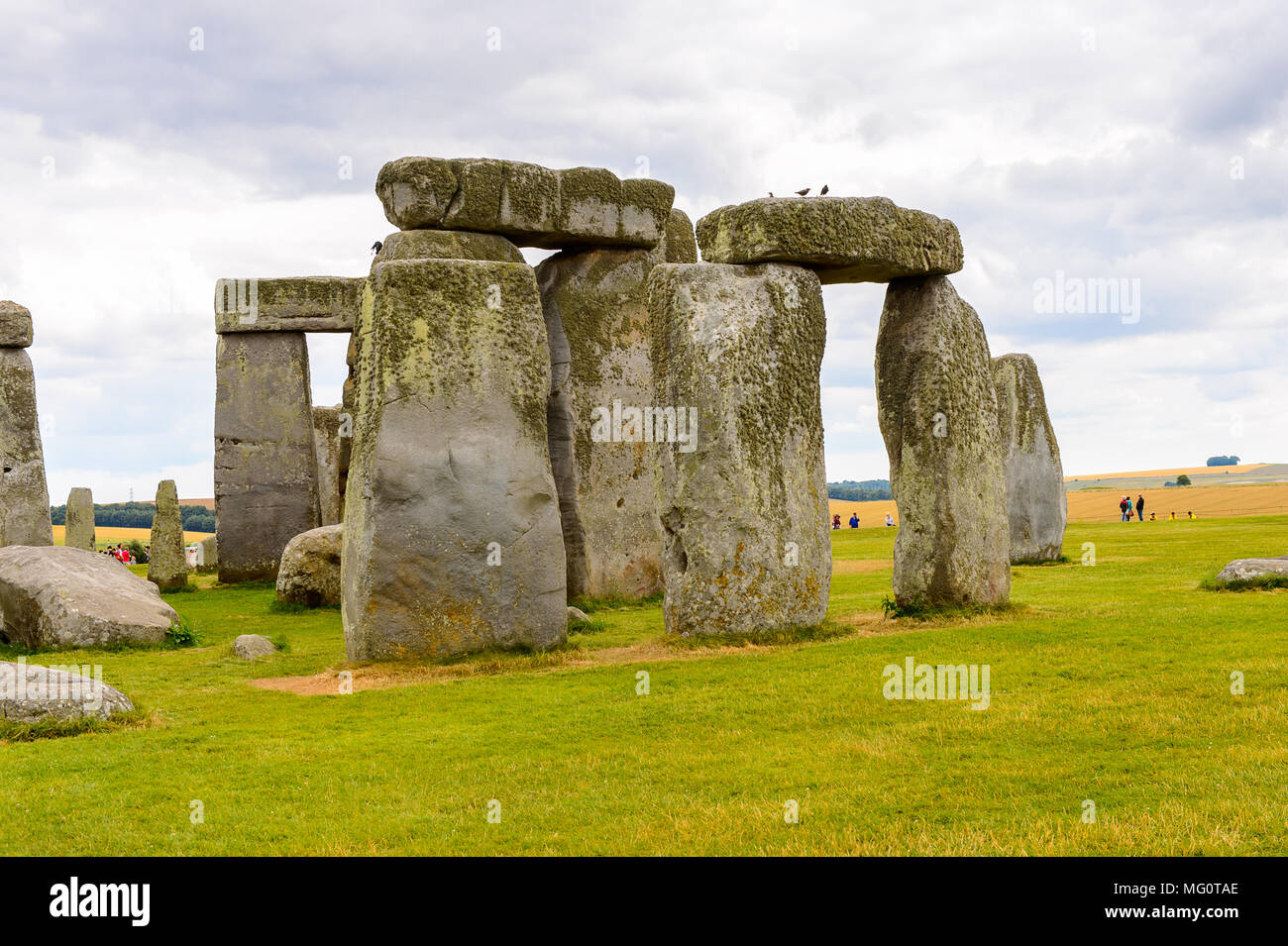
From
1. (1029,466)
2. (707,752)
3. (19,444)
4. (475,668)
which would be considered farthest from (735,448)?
(19,444)

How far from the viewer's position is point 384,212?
15.6 metres

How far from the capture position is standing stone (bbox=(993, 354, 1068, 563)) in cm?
2030

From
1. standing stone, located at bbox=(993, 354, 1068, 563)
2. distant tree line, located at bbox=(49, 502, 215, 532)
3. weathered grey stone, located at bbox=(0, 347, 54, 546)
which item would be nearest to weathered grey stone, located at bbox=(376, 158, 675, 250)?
standing stone, located at bbox=(993, 354, 1068, 563)

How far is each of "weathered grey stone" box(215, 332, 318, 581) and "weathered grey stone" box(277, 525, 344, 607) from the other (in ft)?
16.2

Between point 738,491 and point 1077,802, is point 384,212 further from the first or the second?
point 1077,802

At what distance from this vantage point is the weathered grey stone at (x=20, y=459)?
68.1 ft

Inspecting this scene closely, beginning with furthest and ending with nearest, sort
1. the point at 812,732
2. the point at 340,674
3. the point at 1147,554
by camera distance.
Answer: the point at 1147,554
the point at 340,674
the point at 812,732

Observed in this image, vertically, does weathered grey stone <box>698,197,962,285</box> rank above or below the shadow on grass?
above

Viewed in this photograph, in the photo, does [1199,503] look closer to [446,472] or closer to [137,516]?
[446,472]

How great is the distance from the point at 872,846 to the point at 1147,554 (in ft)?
52.7

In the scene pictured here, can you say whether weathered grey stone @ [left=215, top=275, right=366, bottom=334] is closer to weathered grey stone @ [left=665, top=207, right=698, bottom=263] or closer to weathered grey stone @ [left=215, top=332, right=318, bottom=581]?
weathered grey stone @ [left=215, top=332, right=318, bottom=581]

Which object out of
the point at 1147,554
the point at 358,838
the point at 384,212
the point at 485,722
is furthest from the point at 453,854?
the point at 1147,554

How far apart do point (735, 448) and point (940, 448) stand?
104 inches

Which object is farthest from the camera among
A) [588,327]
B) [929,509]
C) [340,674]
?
[588,327]
